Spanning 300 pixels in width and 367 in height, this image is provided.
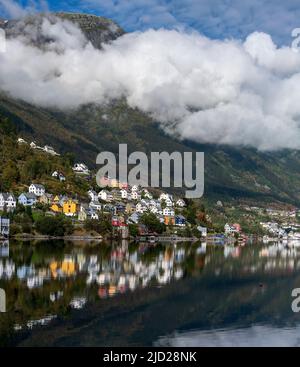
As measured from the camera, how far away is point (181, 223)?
137 meters

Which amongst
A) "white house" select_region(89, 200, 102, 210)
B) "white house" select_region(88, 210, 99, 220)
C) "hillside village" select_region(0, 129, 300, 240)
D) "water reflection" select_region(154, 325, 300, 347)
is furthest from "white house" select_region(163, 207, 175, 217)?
"water reflection" select_region(154, 325, 300, 347)

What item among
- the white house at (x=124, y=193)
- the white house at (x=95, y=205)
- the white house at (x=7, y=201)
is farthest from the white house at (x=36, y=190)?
the white house at (x=124, y=193)

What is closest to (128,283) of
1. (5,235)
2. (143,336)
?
(143,336)

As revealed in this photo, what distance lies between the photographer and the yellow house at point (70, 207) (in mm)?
111881

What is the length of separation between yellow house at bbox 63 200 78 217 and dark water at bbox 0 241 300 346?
5159cm

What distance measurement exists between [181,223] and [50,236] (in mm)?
50201

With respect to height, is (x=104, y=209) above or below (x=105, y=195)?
below

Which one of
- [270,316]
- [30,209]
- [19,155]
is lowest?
[270,316]

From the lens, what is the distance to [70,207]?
113 m

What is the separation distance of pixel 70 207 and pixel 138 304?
258 ft

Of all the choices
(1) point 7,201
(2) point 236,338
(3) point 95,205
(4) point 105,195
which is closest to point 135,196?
(4) point 105,195

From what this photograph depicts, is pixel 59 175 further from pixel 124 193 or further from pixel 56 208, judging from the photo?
pixel 124 193

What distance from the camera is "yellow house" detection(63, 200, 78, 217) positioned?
11188 cm
